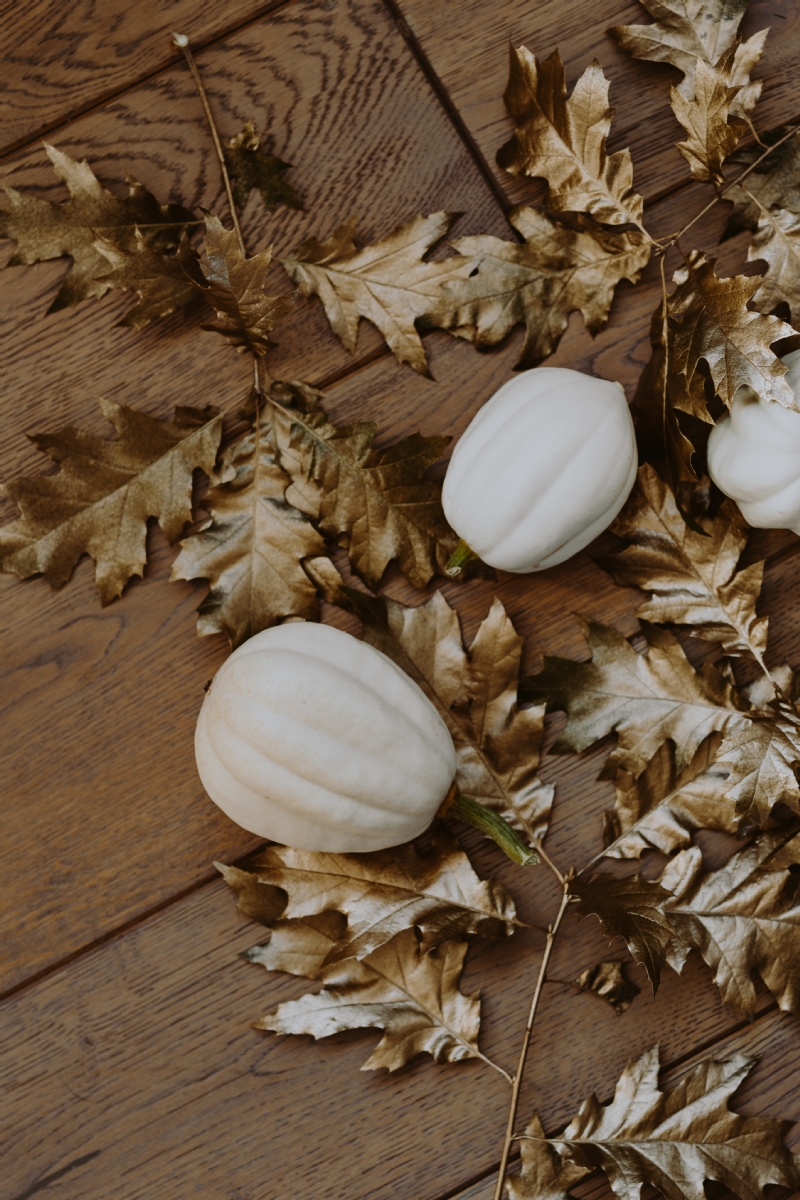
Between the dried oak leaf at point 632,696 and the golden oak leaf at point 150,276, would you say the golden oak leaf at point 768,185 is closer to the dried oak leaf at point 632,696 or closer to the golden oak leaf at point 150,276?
the dried oak leaf at point 632,696

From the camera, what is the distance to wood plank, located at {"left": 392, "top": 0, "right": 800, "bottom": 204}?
38.4 inches

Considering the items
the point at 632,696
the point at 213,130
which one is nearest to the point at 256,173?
the point at 213,130

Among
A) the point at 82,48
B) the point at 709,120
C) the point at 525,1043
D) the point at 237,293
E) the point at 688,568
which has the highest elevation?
the point at 82,48

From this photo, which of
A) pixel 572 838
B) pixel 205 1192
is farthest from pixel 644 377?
pixel 205 1192

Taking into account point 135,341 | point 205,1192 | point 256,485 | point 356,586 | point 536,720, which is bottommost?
point 205,1192

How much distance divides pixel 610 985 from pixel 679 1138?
15 cm

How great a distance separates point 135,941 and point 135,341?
23.6 inches

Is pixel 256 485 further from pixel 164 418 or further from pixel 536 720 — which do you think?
pixel 536 720

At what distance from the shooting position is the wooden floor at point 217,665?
3.14 ft

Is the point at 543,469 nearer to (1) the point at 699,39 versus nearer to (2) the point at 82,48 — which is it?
(1) the point at 699,39

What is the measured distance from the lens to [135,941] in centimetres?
96

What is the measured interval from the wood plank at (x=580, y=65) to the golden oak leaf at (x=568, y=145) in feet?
0.14

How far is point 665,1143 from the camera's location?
92 cm

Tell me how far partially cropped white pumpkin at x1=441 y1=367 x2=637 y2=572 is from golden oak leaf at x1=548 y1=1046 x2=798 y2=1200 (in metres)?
0.51
